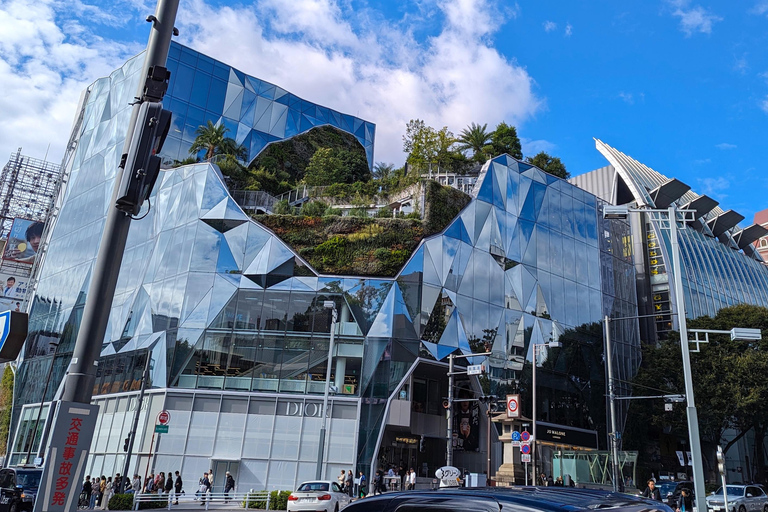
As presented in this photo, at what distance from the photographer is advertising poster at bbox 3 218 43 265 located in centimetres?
8575

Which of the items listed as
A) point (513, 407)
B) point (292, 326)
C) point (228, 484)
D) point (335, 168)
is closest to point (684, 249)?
point (335, 168)

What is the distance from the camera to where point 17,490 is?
20.1 meters

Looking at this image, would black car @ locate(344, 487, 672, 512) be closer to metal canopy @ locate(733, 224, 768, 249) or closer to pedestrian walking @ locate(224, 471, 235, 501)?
pedestrian walking @ locate(224, 471, 235, 501)

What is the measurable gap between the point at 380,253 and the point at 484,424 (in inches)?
550

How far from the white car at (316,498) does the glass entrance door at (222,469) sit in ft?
42.5

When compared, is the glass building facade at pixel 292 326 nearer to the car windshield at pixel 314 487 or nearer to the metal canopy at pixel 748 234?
the car windshield at pixel 314 487

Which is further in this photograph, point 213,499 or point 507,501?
point 213,499

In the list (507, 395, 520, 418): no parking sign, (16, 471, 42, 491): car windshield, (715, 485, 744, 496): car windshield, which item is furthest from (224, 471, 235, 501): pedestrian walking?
(715, 485, 744, 496): car windshield

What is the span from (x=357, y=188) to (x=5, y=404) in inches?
1446

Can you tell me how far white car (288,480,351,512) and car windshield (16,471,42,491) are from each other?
8.97m

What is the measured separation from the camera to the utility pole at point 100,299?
4.88m

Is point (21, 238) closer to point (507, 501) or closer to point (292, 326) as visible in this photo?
point (292, 326)

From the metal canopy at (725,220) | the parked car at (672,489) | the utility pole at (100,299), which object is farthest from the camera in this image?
the metal canopy at (725,220)

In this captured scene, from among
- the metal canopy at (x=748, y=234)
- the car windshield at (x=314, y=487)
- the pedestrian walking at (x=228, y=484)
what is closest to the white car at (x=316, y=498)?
the car windshield at (x=314, y=487)
